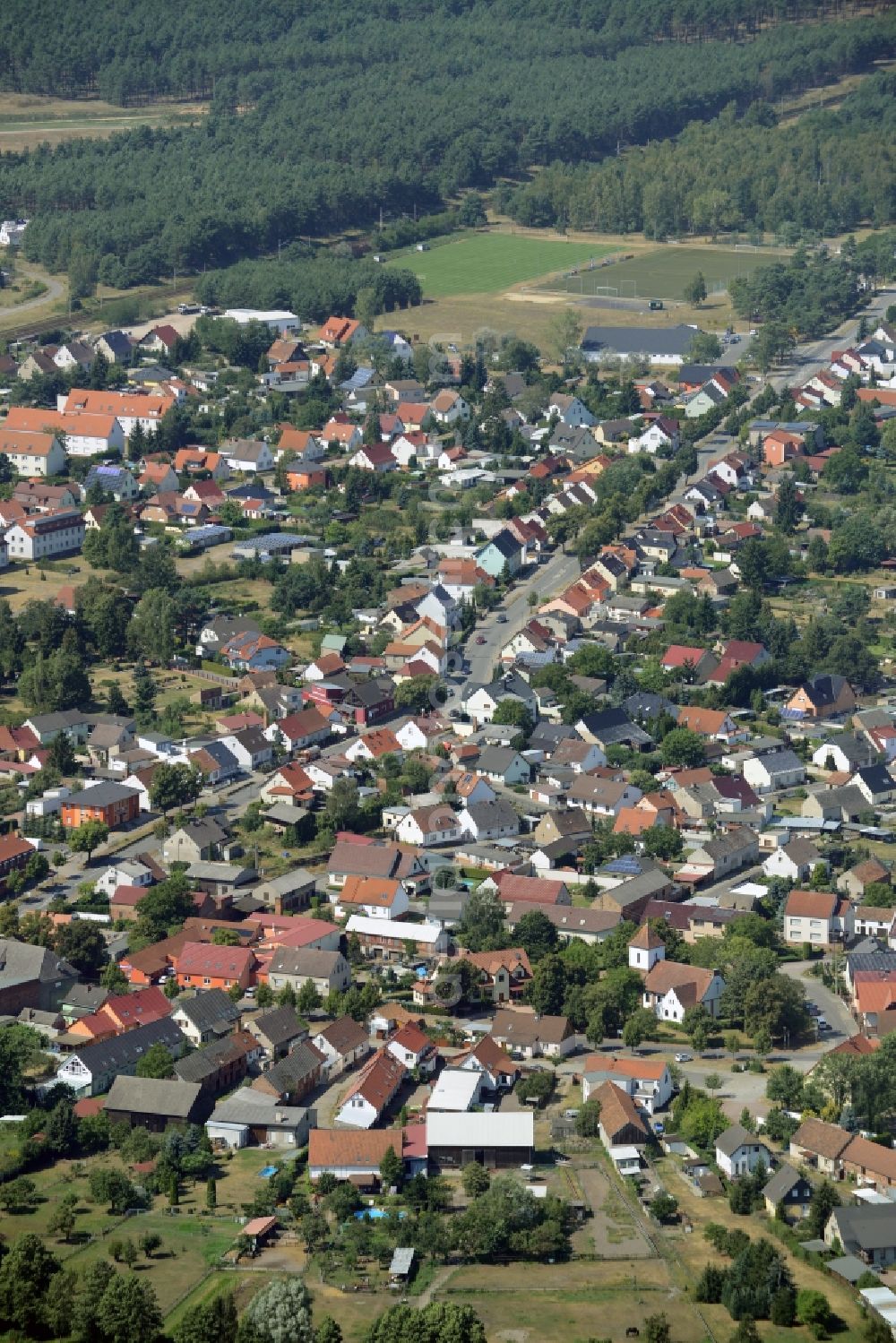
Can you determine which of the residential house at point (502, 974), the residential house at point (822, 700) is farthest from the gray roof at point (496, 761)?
the residential house at point (502, 974)

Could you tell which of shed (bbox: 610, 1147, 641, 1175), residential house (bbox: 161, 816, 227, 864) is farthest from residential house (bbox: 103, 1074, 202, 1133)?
residential house (bbox: 161, 816, 227, 864)

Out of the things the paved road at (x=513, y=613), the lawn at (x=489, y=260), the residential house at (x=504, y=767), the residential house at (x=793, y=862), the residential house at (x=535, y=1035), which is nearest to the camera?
the residential house at (x=535, y=1035)

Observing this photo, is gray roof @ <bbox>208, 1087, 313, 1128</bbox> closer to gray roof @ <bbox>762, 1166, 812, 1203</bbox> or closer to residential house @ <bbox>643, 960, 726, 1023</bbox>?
residential house @ <bbox>643, 960, 726, 1023</bbox>

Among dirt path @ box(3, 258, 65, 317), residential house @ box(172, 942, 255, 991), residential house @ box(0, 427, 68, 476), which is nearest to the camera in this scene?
residential house @ box(172, 942, 255, 991)

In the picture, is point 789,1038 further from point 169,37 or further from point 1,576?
point 169,37

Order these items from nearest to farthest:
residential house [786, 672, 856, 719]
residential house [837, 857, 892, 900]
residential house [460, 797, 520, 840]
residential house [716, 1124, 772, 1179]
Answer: residential house [716, 1124, 772, 1179] < residential house [837, 857, 892, 900] < residential house [460, 797, 520, 840] < residential house [786, 672, 856, 719]

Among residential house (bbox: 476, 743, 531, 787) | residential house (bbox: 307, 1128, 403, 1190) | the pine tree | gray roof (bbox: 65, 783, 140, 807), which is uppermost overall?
residential house (bbox: 307, 1128, 403, 1190)

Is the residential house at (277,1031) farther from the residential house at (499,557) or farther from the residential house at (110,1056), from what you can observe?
the residential house at (499,557)
